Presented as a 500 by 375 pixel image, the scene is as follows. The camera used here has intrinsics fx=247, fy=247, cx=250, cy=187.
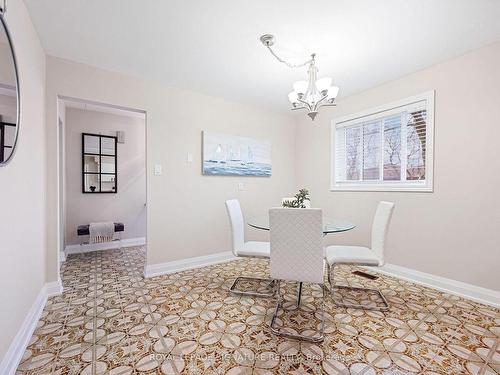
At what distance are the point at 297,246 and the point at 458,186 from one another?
1.94 metres

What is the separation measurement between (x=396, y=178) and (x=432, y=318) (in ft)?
5.46

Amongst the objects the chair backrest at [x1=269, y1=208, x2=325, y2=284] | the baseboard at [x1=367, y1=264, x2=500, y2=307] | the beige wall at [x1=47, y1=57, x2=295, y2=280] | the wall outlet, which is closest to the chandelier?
the chair backrest at [x1=269, y1=208, x2=325, y2=284]

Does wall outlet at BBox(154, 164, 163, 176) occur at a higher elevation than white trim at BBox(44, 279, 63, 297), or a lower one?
higher

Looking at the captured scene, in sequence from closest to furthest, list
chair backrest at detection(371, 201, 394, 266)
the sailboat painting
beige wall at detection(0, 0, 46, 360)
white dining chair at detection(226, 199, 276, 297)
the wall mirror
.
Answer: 1. beige wall at detection(0, 0, 46, 360)
2. chair backrest at detection(371, 201, 394, 266)
3. white dining chair at detection(226, 199, 276, 297)
4. the sailboat painting
5. the wall mirror

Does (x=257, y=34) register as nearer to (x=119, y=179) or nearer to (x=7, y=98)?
(x=7, y=98)

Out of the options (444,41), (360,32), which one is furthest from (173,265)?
(444,41)

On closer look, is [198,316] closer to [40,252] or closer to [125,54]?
[40,252]

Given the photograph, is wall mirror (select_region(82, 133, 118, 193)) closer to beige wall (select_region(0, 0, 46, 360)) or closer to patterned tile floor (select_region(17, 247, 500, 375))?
beige wall (select_region(0, 0, 46, 360))

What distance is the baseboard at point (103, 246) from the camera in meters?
4.10

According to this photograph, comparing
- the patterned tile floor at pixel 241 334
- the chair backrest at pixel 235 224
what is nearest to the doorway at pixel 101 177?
the patterned tile floor at pixel 241 334

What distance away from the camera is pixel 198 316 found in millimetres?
2100

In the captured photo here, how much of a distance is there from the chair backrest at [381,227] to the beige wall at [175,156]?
1.93m

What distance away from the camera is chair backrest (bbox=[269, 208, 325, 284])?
1.86 m

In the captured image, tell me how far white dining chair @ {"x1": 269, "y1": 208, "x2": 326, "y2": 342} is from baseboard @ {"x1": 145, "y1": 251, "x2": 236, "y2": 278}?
67.6 inches
